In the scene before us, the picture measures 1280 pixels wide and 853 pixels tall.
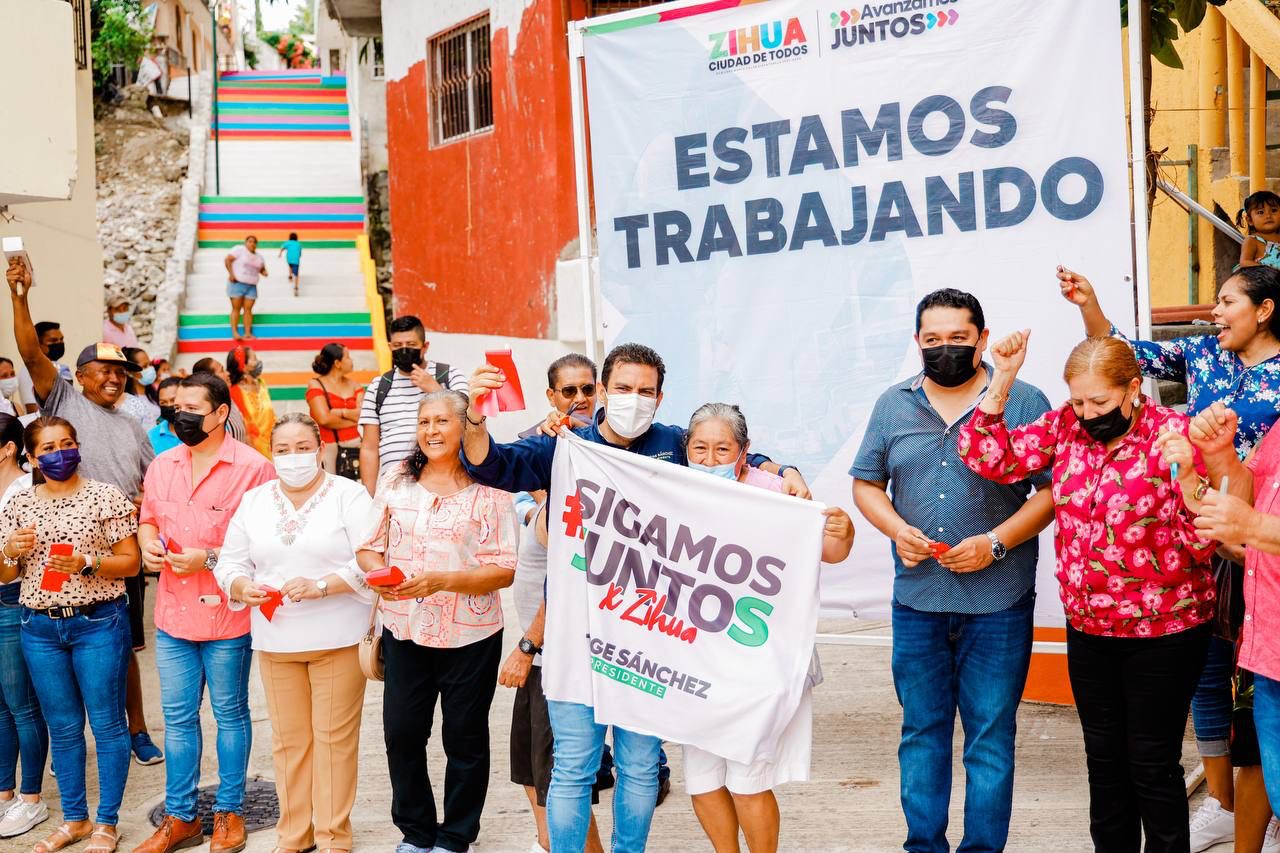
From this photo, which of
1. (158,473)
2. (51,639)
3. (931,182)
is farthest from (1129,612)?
(51,639)

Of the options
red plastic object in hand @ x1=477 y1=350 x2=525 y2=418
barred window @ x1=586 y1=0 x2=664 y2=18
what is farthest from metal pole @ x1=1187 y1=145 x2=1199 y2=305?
red plastic object in hand @ x1=477 y1=350 x2=525 y2=418

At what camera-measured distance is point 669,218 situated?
6129 millimetres

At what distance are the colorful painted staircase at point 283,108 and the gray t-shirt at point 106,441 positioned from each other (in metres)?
20.3

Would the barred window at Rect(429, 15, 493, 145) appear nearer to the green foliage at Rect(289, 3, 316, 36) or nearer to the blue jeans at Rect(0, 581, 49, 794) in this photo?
the blue jeans at Rect(0, 581, 49, 794)

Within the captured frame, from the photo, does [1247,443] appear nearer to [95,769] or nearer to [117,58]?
[95,769]

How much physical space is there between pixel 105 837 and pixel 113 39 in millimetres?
23244

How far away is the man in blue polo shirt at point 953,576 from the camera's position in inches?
178

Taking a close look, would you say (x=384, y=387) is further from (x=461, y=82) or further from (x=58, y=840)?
(x=461, y=82)

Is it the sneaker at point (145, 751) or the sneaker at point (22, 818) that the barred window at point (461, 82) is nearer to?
the sneaker at point (145, 751)

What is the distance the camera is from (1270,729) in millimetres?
4020

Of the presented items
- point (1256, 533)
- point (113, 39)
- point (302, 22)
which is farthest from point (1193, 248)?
point (302, 22)

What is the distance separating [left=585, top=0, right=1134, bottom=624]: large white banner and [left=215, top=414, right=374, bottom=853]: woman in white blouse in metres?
1.72

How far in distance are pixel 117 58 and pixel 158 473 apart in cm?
2288

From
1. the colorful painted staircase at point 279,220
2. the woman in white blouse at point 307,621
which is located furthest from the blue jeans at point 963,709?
the colorful painted staircase at point 279,220
